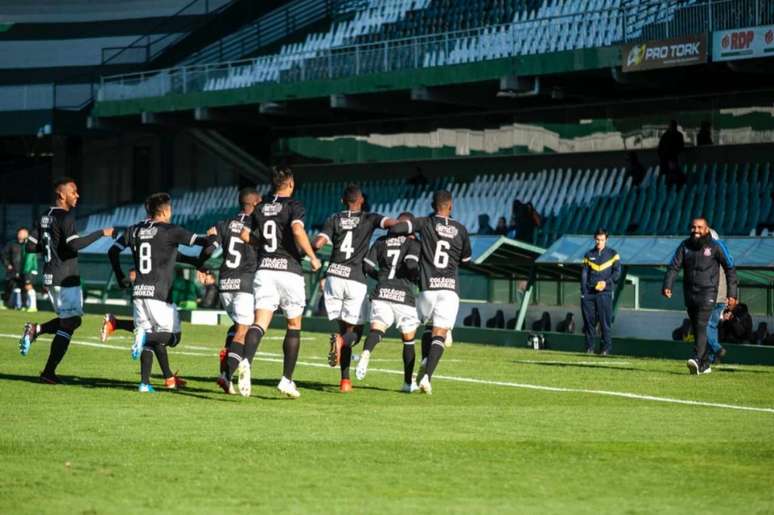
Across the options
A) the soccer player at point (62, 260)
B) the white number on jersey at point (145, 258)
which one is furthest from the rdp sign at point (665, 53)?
the white number on jersey at point (145, 258)

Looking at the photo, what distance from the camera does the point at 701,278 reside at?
18.4 meters

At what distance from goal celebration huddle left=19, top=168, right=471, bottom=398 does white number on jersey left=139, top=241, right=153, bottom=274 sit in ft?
0.04

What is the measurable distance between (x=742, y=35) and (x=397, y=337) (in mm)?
8856

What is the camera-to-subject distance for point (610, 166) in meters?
36.1

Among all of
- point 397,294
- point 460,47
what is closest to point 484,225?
point 460,47

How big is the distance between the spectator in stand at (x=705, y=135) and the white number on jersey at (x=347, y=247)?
20131 millimetres

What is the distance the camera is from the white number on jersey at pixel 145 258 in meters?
14.5

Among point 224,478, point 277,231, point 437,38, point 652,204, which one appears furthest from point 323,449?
point 437,38

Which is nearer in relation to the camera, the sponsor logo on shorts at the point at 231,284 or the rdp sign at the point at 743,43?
the sponsor logo on shorts at the point at 231,284

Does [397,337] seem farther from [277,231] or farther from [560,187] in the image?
[277,231]

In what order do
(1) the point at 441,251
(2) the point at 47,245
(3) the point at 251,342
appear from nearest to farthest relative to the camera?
(3) the point at 251,342
(1) the point at 441,251
(2) the point at 47,245

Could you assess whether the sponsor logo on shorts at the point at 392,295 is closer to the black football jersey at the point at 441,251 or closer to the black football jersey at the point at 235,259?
the black football jersey at the point at 441,251

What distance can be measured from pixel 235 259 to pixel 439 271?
210 cm

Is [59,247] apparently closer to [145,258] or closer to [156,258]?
[145,258]
